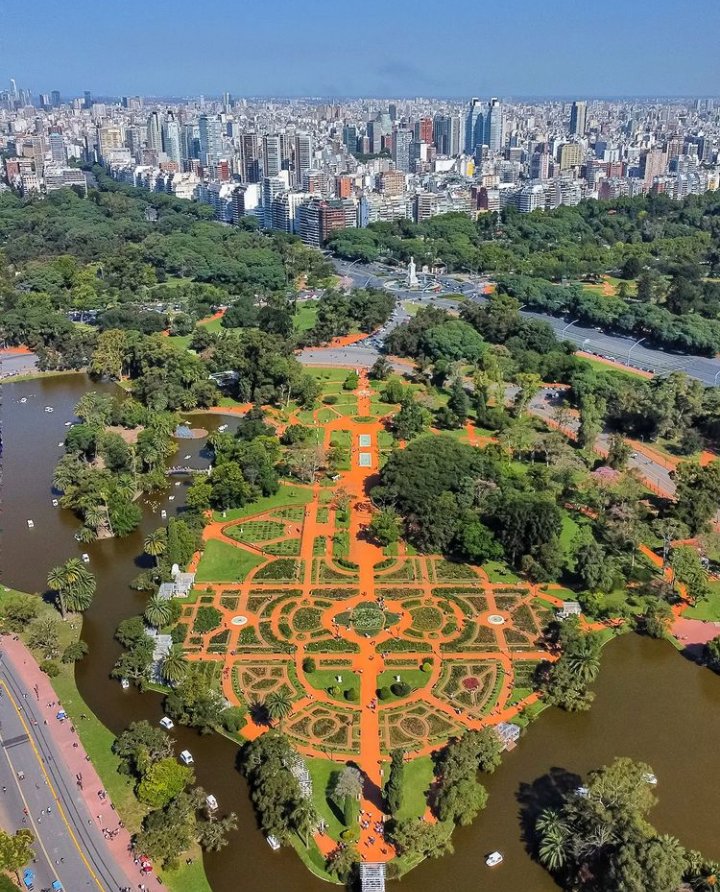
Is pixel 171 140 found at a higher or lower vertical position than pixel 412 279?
higher

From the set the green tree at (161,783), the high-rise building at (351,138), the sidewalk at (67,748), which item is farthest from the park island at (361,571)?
the high-rise building at (351,138)

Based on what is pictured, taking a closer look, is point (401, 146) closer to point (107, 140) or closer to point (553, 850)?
point (107, 140)

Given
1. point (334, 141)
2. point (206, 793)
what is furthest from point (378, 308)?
point (334, 141)

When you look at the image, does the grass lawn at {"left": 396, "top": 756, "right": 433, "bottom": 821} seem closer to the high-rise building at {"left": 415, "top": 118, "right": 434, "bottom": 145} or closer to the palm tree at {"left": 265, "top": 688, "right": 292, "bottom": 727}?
the palm tree at {"left": 265, "top": 688, "right": 292, "bottom": 727}

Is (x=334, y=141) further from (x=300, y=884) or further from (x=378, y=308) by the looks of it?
(x=300, y=884)

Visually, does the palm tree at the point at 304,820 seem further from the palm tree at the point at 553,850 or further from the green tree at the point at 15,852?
the green tree at the point at 15,852

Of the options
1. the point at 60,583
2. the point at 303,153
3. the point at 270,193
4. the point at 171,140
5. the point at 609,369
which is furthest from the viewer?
the point at 171,140

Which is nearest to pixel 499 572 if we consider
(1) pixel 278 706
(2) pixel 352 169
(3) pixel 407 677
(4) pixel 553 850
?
(3) pixel 407 677
